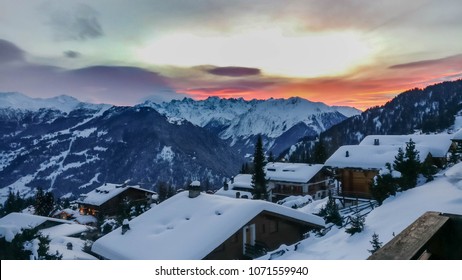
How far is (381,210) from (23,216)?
109 feet

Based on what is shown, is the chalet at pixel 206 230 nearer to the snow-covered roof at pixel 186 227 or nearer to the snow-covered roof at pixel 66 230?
the snow-covered roof at pixel 186 227

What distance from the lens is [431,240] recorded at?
2.38 metres

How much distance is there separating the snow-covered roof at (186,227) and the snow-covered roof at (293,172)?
28852 millimetres

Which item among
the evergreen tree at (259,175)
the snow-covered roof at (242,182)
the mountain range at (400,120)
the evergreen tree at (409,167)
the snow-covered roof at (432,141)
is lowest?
the snow-covered roof at (242,182)

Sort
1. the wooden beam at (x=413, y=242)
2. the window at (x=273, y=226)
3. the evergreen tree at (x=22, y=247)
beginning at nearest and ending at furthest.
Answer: the wooden beam at (x=413, y=242)
the evergreen tree at (x=22, y=247)
the window at (x=273, y=226)

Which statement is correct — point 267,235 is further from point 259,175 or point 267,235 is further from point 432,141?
point 259,175

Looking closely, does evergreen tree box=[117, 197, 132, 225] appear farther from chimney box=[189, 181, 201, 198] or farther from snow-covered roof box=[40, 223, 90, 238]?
chimney box=[189, 181, 201, 198]

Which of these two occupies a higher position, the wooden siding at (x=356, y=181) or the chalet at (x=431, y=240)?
the chalet at (x=431, y=240)

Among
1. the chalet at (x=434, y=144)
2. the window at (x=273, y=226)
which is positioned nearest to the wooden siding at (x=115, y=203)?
the chalet at (x=434, y=144)

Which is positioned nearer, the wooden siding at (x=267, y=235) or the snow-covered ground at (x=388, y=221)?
the snow-covered ground at (x=388, y=221)

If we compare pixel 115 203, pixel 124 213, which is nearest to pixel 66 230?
pixel 124 213

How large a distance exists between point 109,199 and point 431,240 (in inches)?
2000

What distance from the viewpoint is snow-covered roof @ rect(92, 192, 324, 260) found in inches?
358

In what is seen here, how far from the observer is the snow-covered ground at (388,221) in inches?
357
